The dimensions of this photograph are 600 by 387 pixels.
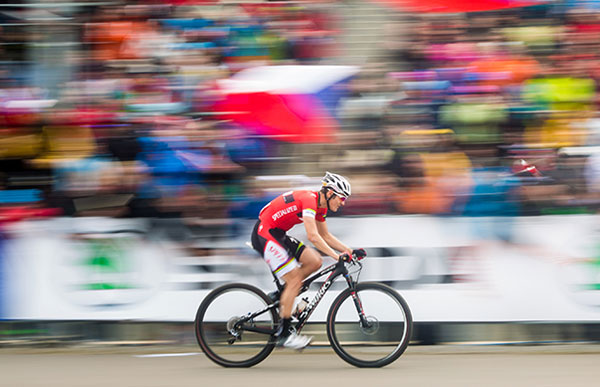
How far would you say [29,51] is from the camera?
918 centimetres

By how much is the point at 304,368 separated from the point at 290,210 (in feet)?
4.41

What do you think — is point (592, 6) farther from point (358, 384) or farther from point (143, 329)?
point (143, 329)

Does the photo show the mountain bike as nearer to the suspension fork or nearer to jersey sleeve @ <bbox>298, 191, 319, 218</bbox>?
the suspension fork

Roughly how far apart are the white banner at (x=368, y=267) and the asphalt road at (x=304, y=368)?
1.11ft

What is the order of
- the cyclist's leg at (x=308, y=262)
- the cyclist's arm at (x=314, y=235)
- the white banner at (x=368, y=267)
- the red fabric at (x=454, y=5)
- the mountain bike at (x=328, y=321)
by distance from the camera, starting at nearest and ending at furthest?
the cyclist's arm at (x=314, y=235) → the mountain bike at (x=328, y=321) → the cyclist's leg at (x=308, y=262) → the white banner at (x=368, y=267) → the red fabric at (x=454, y=5)

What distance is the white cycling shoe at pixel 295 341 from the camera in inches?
269

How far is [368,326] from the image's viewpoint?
22.3 feet

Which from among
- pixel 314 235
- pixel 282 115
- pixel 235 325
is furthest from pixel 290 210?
pixel 282 115

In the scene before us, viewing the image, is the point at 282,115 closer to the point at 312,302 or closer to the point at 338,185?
the point at 338,185

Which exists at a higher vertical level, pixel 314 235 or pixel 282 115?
pixel 282 115

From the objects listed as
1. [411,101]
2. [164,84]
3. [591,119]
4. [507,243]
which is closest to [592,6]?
[591,119]

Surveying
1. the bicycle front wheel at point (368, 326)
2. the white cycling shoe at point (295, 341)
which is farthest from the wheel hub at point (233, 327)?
the bicycle front wheel at point (368, 326)

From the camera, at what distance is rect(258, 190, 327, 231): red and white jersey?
22.3ft

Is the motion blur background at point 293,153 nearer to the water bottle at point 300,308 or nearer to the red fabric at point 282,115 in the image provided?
the red fabric at point 282,115
